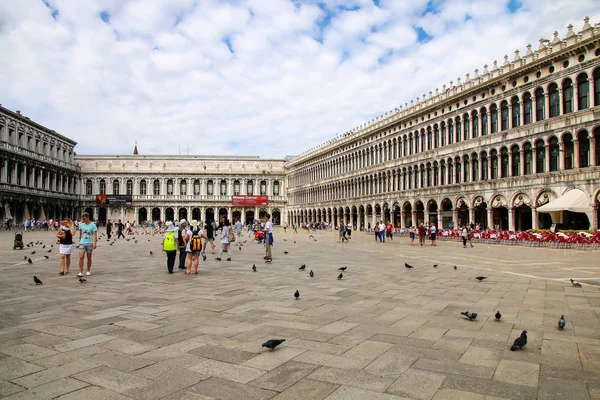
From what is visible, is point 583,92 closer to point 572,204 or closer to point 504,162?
point 504,162

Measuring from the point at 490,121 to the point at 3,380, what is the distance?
130 feet

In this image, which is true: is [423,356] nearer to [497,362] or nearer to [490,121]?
[497,362]

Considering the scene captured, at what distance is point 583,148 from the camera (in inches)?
1163

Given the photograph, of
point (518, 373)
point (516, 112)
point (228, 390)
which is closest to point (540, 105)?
point (516, 112)

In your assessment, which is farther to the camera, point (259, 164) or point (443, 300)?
point (259, 164)

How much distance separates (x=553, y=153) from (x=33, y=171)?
64371 mm

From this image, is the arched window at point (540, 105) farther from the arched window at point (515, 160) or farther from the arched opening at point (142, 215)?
the arched opening at point (142, 215)

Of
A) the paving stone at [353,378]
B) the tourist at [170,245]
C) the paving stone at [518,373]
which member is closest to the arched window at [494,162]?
the tourist at [170,245]

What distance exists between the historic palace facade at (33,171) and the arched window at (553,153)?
175ft

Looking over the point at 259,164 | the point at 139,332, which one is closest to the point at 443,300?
the point at 139,332

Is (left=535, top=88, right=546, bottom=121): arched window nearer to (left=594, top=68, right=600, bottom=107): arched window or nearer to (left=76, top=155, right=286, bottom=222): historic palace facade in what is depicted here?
(left=594, top=68, right=600, bottom=107): arched window

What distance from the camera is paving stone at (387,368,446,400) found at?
394 cm

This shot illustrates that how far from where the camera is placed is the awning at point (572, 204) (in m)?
26.7

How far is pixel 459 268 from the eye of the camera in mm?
13719
